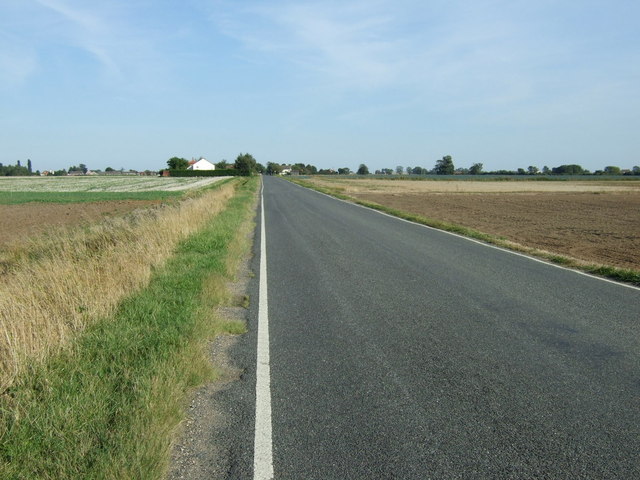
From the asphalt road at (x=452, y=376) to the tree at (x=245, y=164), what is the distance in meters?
140

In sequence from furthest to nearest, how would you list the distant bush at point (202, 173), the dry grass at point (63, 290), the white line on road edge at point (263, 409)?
the distant bush at point (202, 173), the dry grass at point (63, 290), the white line on road edge at point (263, 409)

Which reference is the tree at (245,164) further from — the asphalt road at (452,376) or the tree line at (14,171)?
the asphalt road at (452,376)

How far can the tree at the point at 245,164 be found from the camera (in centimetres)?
14625

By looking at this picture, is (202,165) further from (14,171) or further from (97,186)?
(97,186)

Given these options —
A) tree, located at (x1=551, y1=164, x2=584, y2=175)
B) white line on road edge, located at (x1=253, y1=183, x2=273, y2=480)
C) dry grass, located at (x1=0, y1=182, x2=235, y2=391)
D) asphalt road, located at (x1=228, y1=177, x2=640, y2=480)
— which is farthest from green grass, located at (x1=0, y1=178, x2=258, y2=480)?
tree, located at (x1=551, y1=164, x2=584, y2=175)

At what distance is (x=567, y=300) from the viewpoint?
7.40 meters

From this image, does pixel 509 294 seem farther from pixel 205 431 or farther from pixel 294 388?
pixel 205 431

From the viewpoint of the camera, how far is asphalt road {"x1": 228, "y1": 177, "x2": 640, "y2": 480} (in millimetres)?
3211

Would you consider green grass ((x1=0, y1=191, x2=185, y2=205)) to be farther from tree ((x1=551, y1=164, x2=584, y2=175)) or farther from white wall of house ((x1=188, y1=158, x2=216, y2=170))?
tree ((x1=551, y1=164, x2=584, y2=175))

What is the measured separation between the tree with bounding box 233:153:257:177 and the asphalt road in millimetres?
139922

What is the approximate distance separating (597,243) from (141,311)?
14.8 m

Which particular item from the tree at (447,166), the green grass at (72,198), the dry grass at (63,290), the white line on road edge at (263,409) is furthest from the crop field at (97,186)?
the tree at (447,166)

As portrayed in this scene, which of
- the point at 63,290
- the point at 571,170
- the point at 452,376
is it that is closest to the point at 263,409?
the point at 452,376

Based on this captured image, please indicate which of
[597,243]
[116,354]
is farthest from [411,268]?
[597,243]
